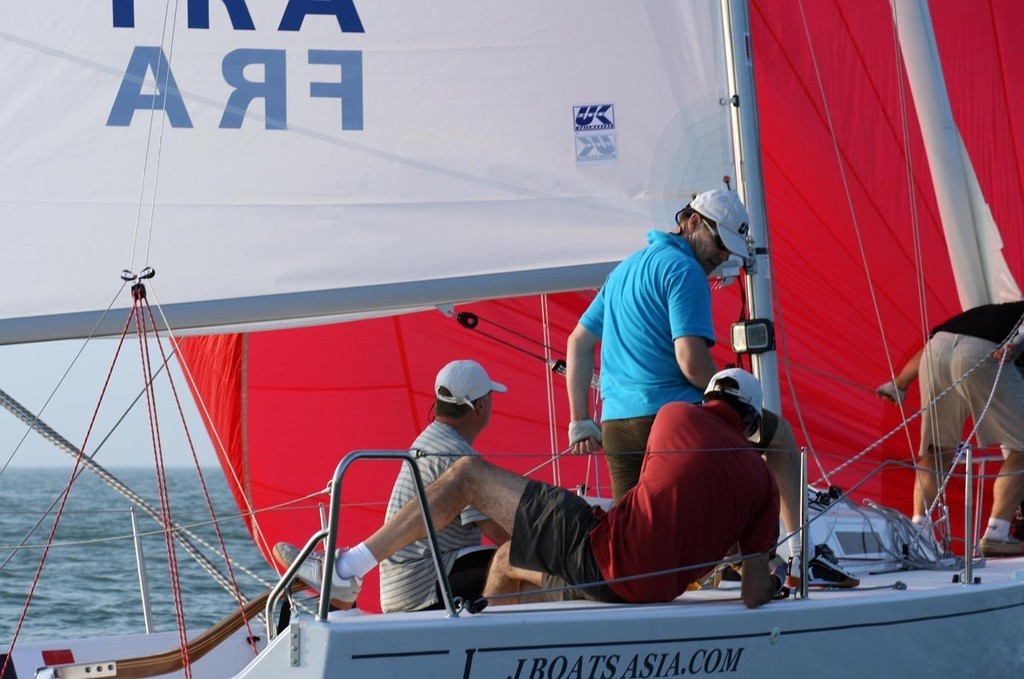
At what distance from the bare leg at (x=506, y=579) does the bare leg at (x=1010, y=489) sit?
2.21 metres

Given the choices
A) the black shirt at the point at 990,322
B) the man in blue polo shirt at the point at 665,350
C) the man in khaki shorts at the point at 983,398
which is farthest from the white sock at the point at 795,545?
the black shirt at the point at 990,322

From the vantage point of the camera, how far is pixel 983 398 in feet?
17.8

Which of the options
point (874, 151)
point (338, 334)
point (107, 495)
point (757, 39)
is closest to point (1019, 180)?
point (874, 151)

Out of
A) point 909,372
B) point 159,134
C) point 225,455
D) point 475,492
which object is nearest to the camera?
point 475,492

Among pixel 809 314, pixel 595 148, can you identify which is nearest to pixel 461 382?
pixel 595 148

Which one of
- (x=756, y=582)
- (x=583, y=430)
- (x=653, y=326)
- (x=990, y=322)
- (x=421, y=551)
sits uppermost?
(x=990, y=322)

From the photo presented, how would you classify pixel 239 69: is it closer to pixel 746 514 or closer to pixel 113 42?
pixel 113 42

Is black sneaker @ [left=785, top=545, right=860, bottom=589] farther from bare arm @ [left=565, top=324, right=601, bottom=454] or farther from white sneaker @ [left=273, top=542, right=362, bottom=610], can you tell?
white sneaker @ [left=273, top=542, right=362, bottom=610]

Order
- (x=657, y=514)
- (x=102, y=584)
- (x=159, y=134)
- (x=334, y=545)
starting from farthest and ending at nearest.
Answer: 1. (x=102, y=584)
2. (x=159, y=134)
3. (x=657, y=514)
4. (x=334, y=545)

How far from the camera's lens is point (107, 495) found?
37.8 meters

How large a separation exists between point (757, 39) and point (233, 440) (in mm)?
2758

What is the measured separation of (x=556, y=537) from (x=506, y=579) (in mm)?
254

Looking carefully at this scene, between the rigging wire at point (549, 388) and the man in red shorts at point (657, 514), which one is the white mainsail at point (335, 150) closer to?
the rigging wire at point (549, 388)

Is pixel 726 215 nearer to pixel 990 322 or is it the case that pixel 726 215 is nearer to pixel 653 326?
pixel 653 326
